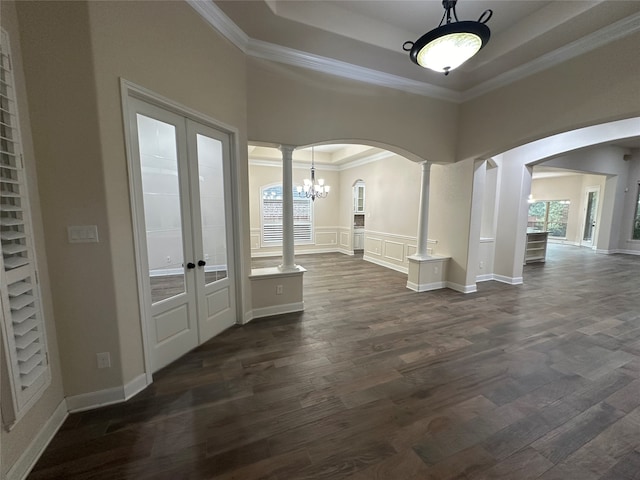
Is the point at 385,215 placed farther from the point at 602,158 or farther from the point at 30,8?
the point at 602,158

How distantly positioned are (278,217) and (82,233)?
272 inches

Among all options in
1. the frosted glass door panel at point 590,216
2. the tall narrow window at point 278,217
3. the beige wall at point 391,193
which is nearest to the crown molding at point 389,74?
the beige wall at point 391,193

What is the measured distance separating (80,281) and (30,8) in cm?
176

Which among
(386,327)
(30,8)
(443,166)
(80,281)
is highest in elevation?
(30,8)

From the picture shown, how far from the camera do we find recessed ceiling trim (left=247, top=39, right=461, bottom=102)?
124 inches

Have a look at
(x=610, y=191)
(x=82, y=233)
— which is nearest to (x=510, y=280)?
(x=82, y=233)

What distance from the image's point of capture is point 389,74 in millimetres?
3814

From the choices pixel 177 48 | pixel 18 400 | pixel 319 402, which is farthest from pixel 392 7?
pixel 18 400

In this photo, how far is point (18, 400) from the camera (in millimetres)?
1399

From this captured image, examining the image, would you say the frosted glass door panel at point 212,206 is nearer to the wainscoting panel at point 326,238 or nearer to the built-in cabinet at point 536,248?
the wainscoting panel at point 326,238

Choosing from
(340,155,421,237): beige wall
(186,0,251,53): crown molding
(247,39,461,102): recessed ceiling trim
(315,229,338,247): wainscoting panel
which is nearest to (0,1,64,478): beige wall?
(186,0,251,53): crown molding

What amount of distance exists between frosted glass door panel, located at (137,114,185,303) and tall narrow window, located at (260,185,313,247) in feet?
18.6

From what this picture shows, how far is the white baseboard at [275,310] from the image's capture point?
11.7 ft

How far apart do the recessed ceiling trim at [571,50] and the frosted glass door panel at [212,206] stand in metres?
4.27
